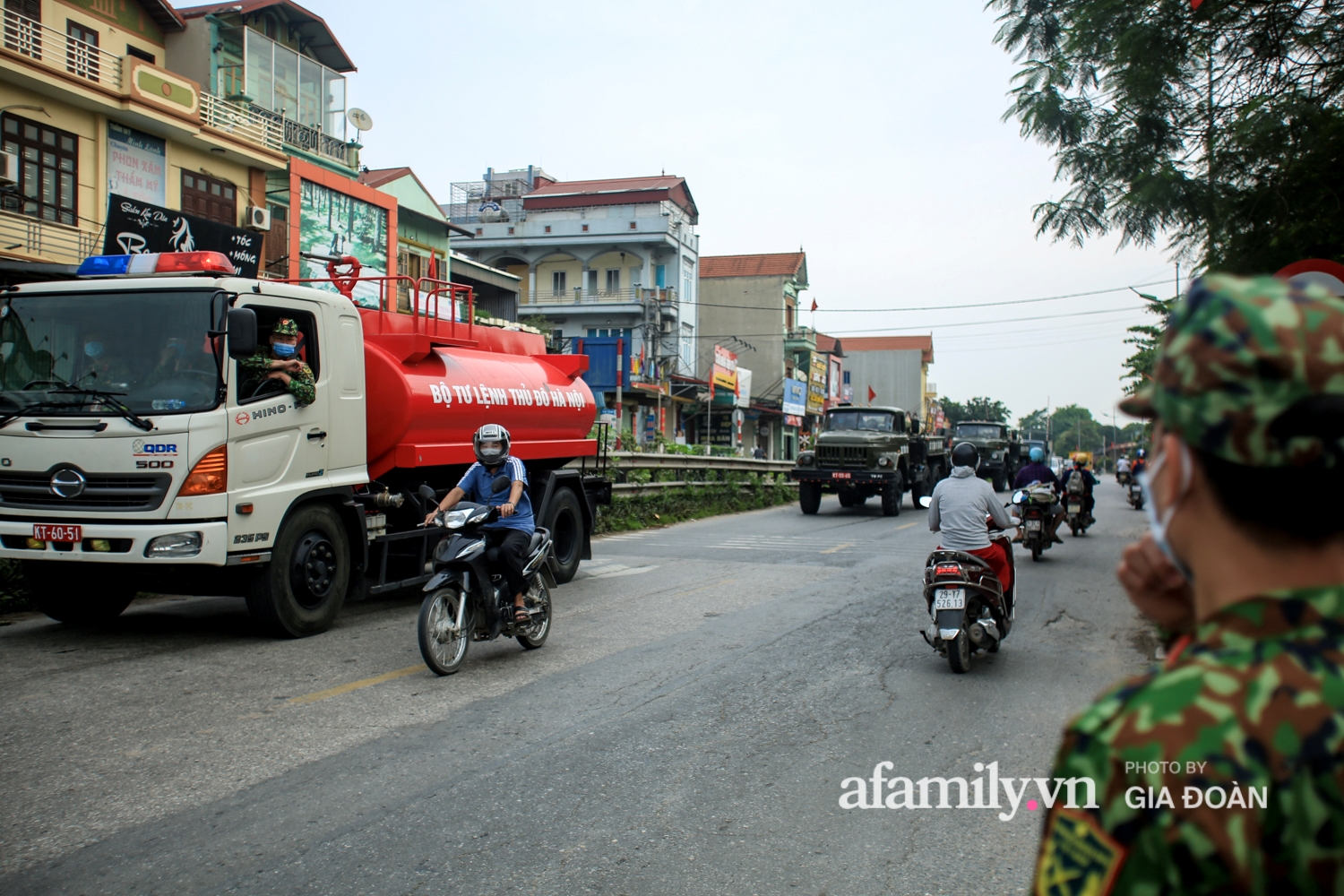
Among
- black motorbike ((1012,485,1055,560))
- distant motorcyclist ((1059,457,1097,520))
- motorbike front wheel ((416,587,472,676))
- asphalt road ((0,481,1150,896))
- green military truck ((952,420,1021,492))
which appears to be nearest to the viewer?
asphalt road ((0,481,1150,896))

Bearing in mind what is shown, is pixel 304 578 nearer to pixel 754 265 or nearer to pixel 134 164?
pixel 134 164

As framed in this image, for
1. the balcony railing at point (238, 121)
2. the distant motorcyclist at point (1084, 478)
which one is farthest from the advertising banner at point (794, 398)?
the distant motorcyclist at point (1084, 478)

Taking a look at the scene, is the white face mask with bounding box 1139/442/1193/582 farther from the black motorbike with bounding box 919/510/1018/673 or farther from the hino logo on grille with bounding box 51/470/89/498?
the hino logo on grille with bounding box 51/470/89/498

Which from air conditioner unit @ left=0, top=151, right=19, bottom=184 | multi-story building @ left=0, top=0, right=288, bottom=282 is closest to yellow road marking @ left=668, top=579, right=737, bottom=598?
multi-story building @ left=0, top=0, right=288, bottom=282

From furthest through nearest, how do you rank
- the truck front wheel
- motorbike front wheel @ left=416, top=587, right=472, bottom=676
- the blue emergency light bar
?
1. the blue emergency light bar
2. the truck front wheel
3. motorbike front wheel @ left=416, top=587, right=472, bottom=676

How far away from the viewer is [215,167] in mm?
21125

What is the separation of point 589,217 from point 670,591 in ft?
127

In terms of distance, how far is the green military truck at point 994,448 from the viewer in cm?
3306

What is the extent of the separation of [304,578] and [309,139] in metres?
20.5

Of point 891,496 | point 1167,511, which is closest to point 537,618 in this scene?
point 1167,511

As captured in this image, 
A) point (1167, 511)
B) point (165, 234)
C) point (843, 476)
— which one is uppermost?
point (165, 234)

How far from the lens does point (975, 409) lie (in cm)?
11550

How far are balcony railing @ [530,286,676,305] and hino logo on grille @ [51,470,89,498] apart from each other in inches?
1544

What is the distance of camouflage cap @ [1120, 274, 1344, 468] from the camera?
110 centimetres
